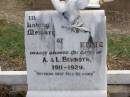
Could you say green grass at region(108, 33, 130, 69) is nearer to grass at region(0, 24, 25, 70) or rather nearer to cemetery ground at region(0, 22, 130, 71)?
cemetery ground at region(0, 22, 130, 71)

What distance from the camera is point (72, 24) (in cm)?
591

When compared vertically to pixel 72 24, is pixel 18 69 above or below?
below

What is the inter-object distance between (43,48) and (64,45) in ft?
0.80

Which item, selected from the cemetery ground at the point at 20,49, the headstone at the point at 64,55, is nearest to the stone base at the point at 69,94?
the headstone at the point at 64,55

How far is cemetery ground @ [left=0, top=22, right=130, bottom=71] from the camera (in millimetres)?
7472

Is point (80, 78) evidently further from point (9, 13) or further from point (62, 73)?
point (9, 13)

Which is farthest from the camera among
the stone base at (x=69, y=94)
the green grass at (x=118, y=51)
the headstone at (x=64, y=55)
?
the green grass at (x=118, y=51)

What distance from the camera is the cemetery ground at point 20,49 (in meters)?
7.47

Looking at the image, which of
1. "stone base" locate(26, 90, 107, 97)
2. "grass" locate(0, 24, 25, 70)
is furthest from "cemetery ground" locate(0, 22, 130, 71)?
"stone base" locate(26, 90, 107, 97)

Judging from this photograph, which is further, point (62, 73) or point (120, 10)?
point (120, 10)

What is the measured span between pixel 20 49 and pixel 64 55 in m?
2.15

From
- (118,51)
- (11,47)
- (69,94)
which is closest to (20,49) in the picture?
(11,47)

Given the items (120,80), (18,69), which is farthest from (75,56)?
(18,69)

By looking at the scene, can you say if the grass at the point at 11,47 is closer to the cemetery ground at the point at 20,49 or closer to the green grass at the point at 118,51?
the cemetery ground at the point at 20,49
